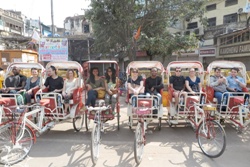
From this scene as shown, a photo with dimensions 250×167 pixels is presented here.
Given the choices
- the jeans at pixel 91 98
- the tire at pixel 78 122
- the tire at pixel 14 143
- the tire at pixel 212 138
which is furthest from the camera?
the tire at pixel 78 122

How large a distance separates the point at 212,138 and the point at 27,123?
335 cm

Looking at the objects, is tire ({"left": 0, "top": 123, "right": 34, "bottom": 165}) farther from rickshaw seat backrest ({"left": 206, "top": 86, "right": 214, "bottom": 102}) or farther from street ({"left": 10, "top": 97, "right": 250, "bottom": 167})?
rickshaw seat backrest ({"left": 206, "top": 86, "right": 214, "bottom": 102})

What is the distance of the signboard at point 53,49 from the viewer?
1034 centimetres

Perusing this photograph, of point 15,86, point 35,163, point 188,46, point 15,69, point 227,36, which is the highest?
point 227,36

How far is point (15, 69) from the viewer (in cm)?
552

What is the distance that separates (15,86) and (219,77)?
531cm

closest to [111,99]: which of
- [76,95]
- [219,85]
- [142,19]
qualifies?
[76,95]

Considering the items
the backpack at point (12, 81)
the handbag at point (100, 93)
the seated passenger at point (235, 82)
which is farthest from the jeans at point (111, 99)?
the seated passenger at point (235, 82)

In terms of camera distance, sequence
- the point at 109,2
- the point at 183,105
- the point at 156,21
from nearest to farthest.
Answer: the point at 183,105
the point at 109,2
the point at 156,21

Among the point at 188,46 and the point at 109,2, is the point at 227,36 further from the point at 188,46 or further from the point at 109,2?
the point at 109,2

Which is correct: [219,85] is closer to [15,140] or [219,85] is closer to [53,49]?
[15,140]

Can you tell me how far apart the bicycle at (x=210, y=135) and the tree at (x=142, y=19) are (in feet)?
23.5

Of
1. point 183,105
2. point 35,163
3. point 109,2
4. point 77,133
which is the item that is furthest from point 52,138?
point 109,2

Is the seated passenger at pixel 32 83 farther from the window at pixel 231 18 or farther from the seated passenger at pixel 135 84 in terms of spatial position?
the window at pixel 231 18
